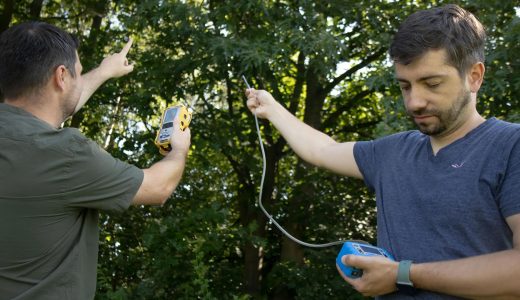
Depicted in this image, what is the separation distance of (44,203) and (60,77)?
1.72 feet

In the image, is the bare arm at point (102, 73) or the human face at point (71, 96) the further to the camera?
the bare arm at point (102, 73)

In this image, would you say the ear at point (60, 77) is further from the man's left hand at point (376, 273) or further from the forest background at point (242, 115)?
the forest background at point (242, 115)

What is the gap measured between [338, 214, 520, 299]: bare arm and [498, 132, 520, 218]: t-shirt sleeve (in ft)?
0.09

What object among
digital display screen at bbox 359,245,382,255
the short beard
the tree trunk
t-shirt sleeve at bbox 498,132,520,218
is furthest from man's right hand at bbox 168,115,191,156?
the tree trunk

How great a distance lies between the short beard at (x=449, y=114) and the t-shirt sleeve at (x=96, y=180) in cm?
118

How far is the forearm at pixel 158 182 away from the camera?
103 inches

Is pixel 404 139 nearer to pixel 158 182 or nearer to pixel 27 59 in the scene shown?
pixel 158 182

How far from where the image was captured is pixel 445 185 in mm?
2078

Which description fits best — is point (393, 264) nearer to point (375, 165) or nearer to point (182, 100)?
point (375, 165)

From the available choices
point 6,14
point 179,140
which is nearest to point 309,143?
point 179,140

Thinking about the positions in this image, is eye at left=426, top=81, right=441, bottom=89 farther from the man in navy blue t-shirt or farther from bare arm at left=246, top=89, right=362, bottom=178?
bare arm at left=246, top=89, right=362, bottom=178

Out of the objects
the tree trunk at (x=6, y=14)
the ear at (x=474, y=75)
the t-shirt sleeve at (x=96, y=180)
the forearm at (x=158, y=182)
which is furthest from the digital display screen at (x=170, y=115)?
the tree trunk at (x=6, y=14)

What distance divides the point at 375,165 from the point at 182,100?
4940 millimetres

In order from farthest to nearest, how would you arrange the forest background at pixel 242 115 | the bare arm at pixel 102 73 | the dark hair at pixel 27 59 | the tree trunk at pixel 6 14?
1. the tree trunk at pixel 6 14
2. the forest background at pixel 242 115
3. the bare arm at pixel 102 73
4. the dark hair at pixel 27 59
